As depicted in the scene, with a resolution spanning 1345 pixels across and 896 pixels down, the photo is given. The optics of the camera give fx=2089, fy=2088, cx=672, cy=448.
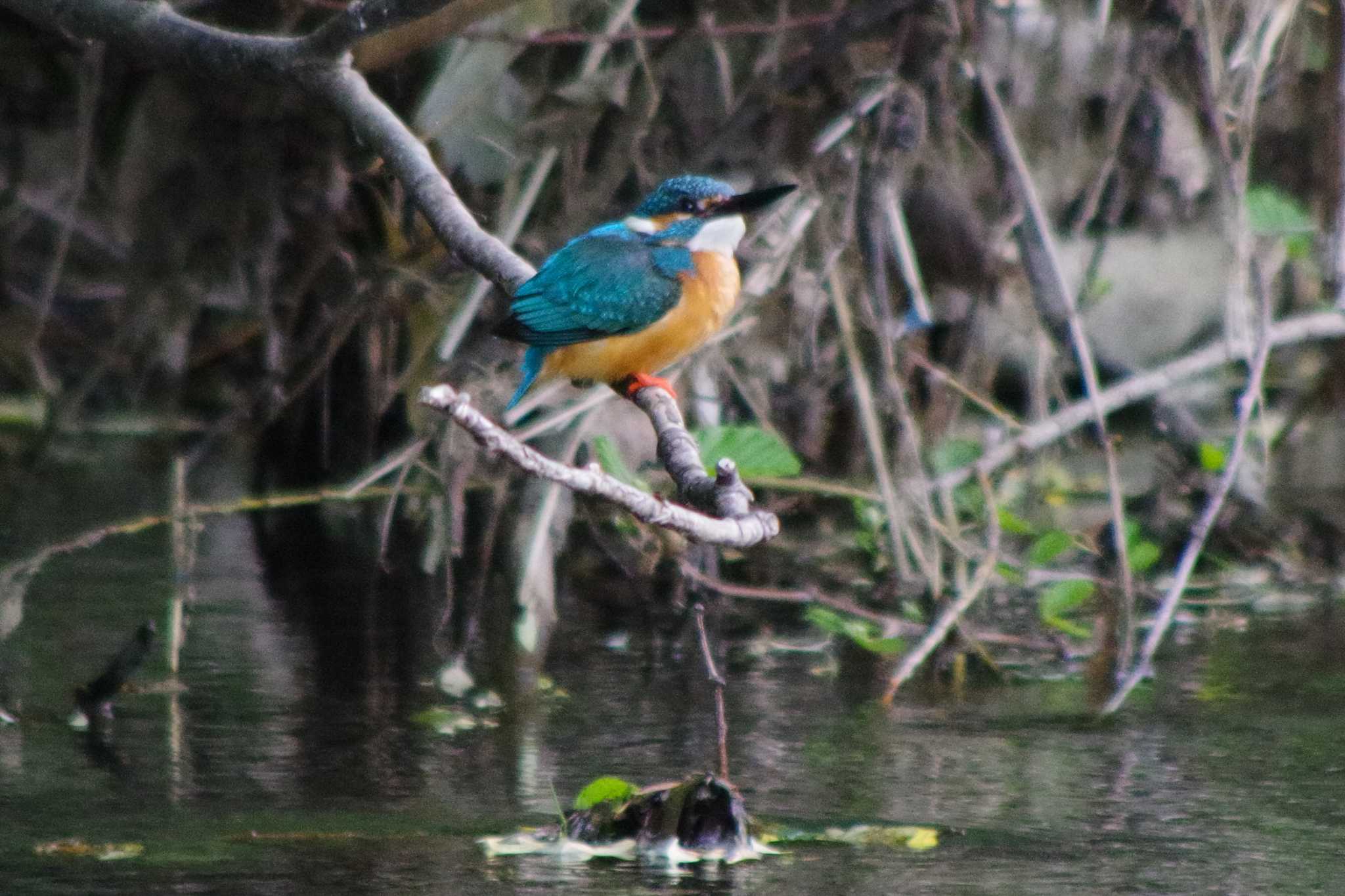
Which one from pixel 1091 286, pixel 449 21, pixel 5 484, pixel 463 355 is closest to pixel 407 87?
pixel 463 355

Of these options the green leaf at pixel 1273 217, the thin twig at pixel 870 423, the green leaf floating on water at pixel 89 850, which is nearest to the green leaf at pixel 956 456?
the thin twig at pixel 870 423

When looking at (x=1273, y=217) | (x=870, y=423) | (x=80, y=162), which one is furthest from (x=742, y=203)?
(x=80, y=162)

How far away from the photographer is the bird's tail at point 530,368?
3774 millimetres

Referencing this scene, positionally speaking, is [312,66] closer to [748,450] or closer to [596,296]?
[596,296]

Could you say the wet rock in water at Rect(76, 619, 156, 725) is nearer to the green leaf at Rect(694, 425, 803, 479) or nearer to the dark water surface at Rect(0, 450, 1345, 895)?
the dark water surface at Rect(0, 450, 1345, 895)

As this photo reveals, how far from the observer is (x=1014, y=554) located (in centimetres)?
534

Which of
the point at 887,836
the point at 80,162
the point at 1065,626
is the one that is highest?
the point at 80,162

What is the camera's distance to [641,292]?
3.59m

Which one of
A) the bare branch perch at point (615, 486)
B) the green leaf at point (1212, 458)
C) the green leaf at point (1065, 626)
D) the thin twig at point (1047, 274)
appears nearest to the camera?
the bare branch perch at point (615, 486)

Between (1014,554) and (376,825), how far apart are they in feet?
8.33

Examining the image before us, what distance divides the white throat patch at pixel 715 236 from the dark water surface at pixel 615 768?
0.89m

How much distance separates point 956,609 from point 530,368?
3.22 ft

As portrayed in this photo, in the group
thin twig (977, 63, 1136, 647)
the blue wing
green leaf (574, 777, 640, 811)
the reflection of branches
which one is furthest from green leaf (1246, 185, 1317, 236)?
green leaf (574, 777, 640, 811)

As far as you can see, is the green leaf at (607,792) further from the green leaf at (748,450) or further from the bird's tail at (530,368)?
the green leaf at (748,450)
